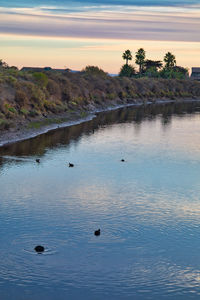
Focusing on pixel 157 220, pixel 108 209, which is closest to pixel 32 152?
pixel 108 209

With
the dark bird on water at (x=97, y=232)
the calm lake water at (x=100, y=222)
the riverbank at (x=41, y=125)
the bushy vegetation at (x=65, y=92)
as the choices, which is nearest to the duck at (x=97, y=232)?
the dark bird on water at (x=97, y=232)

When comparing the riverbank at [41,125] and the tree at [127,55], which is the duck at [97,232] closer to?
the riverbank at [41,125]

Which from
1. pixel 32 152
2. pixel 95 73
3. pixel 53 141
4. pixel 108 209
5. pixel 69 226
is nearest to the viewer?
pixel 69 226

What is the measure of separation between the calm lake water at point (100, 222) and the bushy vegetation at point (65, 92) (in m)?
18.1

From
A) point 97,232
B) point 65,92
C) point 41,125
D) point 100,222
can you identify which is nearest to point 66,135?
point 41,125

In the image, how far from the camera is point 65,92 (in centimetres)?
9675

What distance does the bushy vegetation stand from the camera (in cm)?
7169

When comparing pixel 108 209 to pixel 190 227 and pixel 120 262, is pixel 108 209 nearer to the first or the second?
pixel 190 227

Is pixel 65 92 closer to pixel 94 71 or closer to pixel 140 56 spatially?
pixel 94 71

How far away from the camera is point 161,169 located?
44219mm

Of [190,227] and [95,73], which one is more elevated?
[95,73]

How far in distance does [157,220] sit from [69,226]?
6042 mm

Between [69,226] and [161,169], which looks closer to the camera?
[69,226]

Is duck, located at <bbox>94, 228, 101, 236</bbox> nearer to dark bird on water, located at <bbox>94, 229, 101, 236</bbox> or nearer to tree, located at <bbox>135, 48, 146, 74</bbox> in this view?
dark bird on water, located at <bbox>94, 229, 101, 236</bbox>
